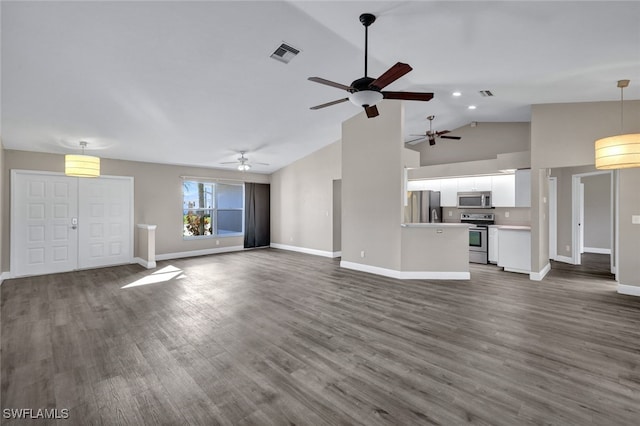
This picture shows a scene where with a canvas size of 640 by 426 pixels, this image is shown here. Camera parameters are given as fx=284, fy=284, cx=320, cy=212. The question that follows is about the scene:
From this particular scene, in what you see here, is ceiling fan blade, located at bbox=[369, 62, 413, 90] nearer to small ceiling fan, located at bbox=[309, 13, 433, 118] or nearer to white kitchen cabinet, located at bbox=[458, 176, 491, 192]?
small ceiling fan, located at bbox=[309, 13, 433, 118]

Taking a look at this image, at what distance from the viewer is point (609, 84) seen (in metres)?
4.03

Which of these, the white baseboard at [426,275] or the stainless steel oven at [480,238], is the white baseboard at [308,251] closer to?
the white baseboard at [426,275]

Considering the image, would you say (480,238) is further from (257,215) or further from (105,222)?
(105,222)

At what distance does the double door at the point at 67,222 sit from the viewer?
5.64 metres

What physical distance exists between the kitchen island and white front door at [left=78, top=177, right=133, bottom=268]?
6.51m

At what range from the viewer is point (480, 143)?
7.07 m

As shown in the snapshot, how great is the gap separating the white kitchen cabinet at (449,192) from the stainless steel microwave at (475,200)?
5.5 inches

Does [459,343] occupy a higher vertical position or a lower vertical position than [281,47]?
lower

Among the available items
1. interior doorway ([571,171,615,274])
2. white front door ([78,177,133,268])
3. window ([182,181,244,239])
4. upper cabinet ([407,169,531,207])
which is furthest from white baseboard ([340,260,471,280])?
white front door ([78,177,133,268])

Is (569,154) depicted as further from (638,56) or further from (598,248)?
(598,248)

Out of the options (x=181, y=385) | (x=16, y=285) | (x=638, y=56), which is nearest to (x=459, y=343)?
(x=181, y=385)

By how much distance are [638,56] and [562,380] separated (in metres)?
3.70

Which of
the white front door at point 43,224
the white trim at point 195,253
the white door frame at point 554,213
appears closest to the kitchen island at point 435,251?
the white door frame at point 554,213

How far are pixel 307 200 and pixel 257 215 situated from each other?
2102 mm
